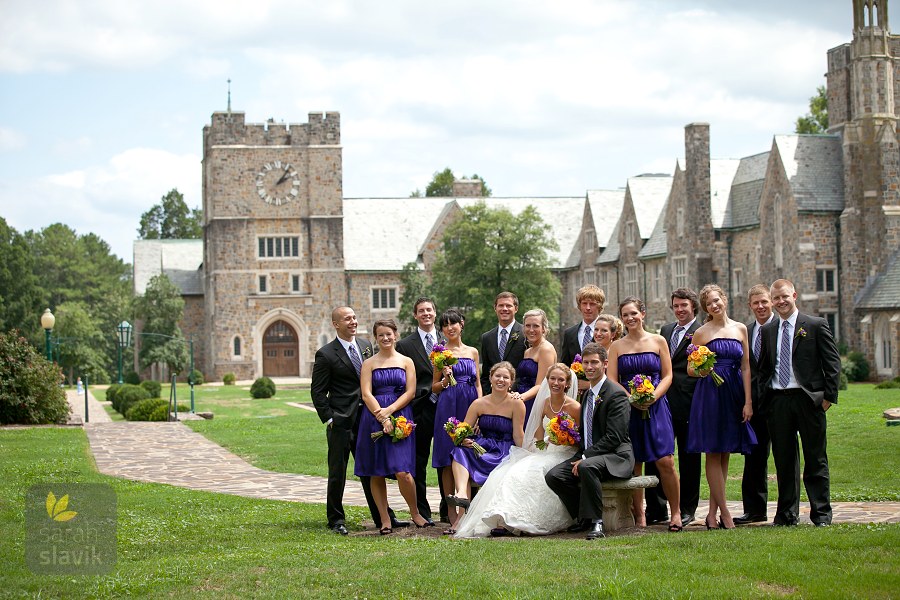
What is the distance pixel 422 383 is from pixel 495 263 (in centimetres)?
3884

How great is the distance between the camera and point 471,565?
8312 mm

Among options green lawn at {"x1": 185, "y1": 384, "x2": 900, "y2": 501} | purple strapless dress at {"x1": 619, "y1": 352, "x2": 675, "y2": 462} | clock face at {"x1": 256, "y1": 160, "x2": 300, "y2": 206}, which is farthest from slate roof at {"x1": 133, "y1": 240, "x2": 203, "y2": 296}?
purple strapless dress at {"x1": 619, "y1": 352, "x2": 675, "y2": 462}

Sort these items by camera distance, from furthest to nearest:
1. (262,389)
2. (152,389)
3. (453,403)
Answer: (262,389) < (152,389) < (453,403)

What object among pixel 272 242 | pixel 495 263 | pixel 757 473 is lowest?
pixel 757 473

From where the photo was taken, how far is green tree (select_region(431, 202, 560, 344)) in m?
49.8

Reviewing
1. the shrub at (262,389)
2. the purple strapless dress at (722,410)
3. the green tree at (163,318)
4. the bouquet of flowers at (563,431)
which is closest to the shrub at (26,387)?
the shrub at (262,389)

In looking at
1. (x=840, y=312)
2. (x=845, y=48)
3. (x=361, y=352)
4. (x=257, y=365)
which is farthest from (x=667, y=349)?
(x=257, y=365)

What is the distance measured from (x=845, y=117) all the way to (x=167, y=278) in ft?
115

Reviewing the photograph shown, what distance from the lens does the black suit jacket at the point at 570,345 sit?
1138cm

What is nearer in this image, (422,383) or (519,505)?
(519,505)

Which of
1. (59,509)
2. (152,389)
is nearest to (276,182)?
(152,389)

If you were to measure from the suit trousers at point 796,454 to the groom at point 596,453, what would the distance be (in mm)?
1348

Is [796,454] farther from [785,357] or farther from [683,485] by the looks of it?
[683,485]

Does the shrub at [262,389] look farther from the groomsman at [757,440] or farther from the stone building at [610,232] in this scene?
the groomsman at [757,440]
